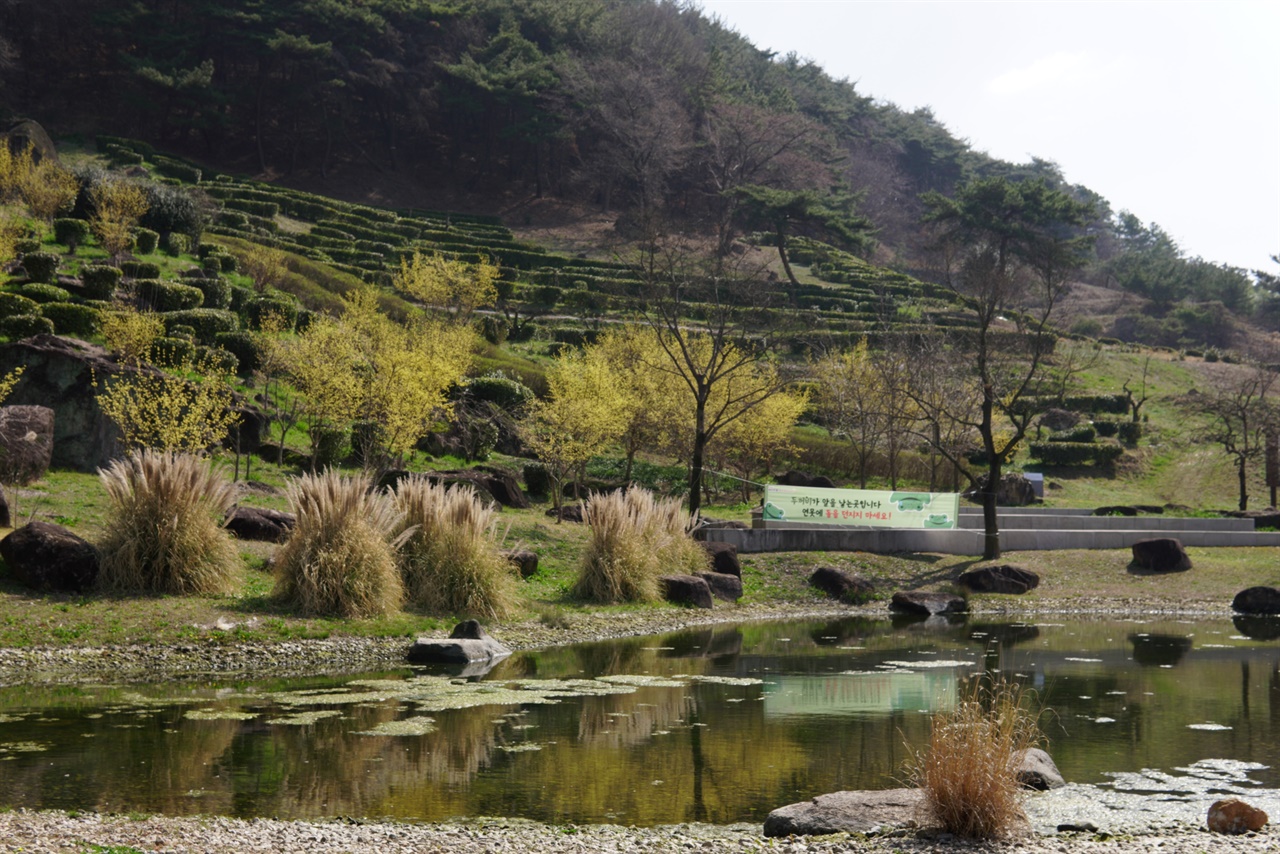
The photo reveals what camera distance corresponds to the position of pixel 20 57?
77.8m

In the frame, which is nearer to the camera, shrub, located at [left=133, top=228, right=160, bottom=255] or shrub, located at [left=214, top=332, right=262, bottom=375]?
shrub, located at [left=214, top=332, right=262, bottom=375]

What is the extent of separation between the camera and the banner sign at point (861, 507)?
26750 mm

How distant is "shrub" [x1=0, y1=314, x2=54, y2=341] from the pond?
65.7 feet

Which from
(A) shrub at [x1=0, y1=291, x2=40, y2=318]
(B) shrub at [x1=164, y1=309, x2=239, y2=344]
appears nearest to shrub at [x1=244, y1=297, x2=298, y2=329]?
(B) shrub at [x1=164, y1=309, x2=239, y2=344]

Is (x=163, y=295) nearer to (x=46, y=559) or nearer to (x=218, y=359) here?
(x=218, y=359)

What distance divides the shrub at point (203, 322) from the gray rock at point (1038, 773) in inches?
1153

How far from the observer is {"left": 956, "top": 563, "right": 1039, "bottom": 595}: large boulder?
25.7 metres

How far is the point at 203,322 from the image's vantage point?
33.8 metres

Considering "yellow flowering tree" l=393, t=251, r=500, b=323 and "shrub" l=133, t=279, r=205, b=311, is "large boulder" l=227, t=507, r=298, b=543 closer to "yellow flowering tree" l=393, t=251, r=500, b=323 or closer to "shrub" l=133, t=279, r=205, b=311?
"shrub" l=133, t=279, r=205, b=311

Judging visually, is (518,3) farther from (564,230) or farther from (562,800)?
(562,800)

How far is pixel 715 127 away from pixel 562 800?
85005 millimetres

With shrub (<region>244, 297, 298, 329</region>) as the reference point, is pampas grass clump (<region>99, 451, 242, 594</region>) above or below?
below

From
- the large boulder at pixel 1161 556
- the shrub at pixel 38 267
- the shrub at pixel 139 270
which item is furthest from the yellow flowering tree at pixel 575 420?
the shrub at pixel 38 267

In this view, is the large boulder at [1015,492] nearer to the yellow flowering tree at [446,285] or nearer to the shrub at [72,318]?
the yellow flowering tree at [446,285]
